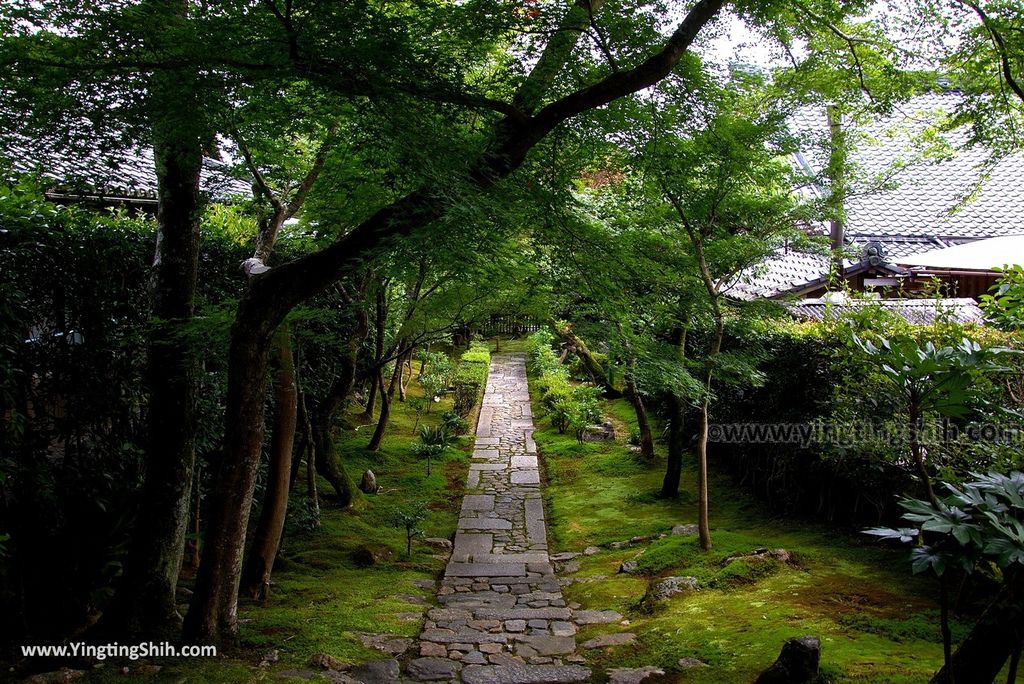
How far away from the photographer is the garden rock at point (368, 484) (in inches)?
381

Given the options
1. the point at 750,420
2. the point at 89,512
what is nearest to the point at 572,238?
the point at 89,512

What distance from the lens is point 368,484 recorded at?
31.9ft

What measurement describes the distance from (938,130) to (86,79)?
6.27 meters

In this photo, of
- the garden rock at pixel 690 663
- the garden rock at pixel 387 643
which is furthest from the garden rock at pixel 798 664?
the garden rock at pixel 387 643

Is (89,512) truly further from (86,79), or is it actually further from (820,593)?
(820,593)

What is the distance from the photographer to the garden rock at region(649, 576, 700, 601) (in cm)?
589

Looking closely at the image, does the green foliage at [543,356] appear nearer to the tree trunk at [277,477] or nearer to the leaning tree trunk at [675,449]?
the leaning tree trunk at [675,449]

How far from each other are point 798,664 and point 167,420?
168 inches

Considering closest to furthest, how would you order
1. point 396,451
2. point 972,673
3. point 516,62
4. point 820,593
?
point 972,673 < point 516,62 < point 820,593 < point 396,451

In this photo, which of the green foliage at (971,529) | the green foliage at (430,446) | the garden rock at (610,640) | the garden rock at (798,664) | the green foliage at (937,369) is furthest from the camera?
the green foliage at (430,446)

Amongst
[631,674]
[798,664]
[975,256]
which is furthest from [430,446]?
[975,256]

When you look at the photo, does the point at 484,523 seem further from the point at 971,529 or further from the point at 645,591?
the point at 971,529

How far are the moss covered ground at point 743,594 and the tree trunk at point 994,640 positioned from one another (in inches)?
32.7

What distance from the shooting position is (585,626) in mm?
5668
